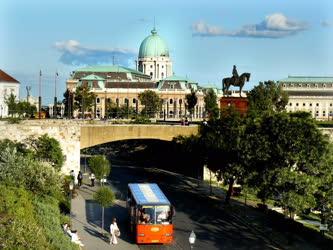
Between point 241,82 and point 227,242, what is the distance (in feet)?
108

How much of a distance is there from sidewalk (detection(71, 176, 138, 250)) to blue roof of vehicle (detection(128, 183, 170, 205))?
245cm

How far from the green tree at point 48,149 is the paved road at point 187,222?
3083mm

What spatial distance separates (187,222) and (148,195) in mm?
6767

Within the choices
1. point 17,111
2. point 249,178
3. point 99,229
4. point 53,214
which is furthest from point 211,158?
point 17,111

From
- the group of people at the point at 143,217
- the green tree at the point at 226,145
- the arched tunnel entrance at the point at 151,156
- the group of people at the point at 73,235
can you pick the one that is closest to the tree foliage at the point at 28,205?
the group of people at the point at 73,235

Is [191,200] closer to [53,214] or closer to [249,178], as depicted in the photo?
[249,178]

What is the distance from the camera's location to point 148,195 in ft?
123

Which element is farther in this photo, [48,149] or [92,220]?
[48,149]

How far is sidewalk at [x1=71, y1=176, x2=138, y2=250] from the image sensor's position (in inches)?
1423

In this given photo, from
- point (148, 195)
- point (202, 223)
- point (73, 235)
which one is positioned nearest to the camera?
point (73, 235)

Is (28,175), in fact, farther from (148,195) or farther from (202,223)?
(202,223)

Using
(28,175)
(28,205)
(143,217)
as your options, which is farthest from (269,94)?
(28,205)

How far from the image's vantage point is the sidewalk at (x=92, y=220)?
36.2 m

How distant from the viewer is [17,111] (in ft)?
343
